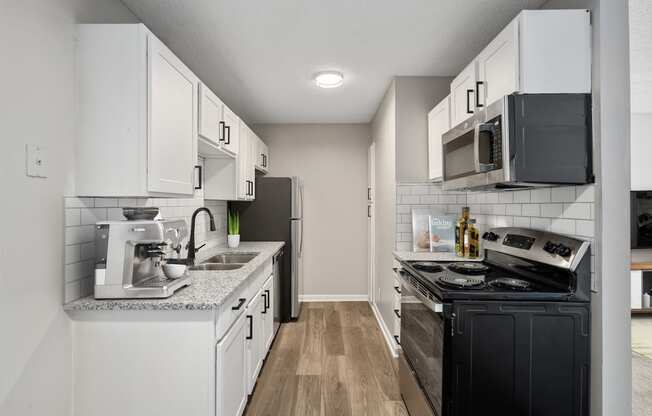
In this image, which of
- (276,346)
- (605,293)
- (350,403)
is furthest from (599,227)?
(276,346)

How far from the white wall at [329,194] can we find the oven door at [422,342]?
2.55 meters

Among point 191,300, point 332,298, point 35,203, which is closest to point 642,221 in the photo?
point 332,298

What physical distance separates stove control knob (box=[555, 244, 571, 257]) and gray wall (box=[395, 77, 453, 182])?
4.94ft

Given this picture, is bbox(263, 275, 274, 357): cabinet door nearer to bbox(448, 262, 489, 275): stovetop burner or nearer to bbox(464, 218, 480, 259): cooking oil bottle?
bbox(448, 262, 489, 275): stovetop burner

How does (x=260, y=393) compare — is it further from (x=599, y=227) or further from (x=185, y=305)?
(x=599, y=227)

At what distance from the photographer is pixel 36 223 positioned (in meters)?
1.42

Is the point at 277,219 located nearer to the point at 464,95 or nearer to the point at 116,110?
the point at 464,95

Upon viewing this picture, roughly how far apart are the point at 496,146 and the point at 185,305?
1581 mm

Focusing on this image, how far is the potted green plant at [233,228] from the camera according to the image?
3588mm

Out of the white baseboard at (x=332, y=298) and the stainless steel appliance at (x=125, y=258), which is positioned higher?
the stainless steel appliance at (x=125, y=258)

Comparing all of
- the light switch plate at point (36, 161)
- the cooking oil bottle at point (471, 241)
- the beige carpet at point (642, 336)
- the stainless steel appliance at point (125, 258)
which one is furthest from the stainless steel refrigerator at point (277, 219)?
the beige carpet at point (642, 336)

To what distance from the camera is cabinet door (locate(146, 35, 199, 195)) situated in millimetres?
1676

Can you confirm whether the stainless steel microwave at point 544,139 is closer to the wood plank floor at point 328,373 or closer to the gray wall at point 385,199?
the gray wall at point 385,199

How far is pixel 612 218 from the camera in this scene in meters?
1.53
